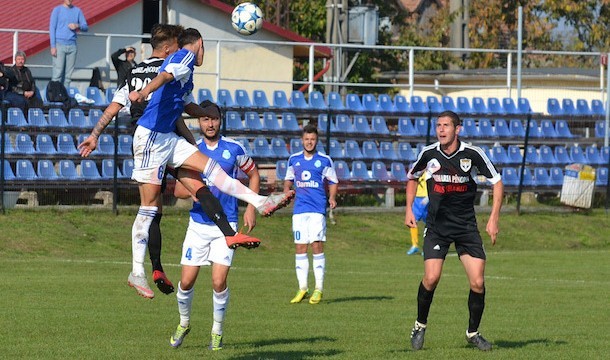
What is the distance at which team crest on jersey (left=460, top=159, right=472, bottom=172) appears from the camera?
11438 mm

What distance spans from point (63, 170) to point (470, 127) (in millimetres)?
10308

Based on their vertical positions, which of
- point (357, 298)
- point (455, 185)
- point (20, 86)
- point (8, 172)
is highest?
point (20, 86)

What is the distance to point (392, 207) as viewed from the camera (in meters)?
27.8

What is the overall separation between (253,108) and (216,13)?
6.48 meters

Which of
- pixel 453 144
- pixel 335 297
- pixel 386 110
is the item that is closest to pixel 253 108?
pixel 386 110

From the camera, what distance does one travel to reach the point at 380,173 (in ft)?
91.4

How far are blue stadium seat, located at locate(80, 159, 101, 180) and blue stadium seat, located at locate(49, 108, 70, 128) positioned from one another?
876mm

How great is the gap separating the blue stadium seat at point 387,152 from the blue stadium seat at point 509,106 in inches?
150

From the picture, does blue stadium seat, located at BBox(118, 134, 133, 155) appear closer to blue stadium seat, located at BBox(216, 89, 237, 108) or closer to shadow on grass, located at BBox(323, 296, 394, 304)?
blue stadium seat, located at BBox(216, 89, 237, 108)

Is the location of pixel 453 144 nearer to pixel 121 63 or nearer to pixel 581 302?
pixel 581 302

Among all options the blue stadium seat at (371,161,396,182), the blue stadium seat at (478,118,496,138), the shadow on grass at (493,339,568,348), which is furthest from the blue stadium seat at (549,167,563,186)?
the shadow on grass at (493,339,568,348)

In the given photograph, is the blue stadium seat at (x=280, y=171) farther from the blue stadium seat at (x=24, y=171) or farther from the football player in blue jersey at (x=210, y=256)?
the football player in blue jersey at (x=210, y=256)

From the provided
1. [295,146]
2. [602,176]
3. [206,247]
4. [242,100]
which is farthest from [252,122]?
[206,247]

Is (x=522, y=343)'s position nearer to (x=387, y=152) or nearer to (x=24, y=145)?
(x=24, y=145)
